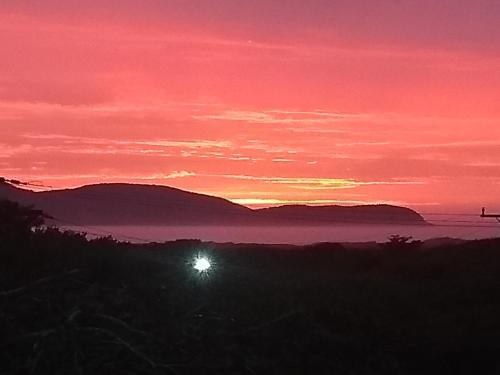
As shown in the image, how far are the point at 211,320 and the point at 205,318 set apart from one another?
0.17 metres

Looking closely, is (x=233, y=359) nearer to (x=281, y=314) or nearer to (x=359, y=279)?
(x=281, y=314)

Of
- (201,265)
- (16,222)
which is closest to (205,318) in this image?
(16,222)

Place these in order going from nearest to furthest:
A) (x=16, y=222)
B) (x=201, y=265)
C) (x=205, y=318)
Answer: (x=205, y=318) → (x=16, y=222) → (x=201, y=265)

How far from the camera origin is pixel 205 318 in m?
20.7

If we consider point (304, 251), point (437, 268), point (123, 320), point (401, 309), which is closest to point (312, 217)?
point (304, 251)

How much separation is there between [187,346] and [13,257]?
527 centimetres

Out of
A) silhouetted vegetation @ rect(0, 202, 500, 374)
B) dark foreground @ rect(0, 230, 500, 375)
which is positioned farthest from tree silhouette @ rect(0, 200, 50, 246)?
dark foreground @ rect(0, 230, 500, 375)

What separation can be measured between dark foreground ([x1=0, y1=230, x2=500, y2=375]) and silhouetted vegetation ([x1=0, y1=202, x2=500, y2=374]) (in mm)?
32

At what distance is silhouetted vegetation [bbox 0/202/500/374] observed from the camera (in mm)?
17766

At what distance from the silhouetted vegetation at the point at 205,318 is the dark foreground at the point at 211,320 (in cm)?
3

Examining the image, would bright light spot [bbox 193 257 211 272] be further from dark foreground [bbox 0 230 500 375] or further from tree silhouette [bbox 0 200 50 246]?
tree silhouette [bbox 0 200 50 246]

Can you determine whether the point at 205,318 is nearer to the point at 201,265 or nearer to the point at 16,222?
the point at 16,222

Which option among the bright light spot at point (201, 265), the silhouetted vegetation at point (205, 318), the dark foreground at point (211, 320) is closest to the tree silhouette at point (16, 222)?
the silhouetted vegetation at point (205, 318)

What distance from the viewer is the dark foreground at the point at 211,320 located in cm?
1775
